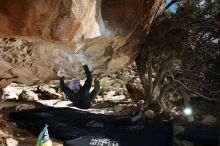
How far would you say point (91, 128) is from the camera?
7.34 meters

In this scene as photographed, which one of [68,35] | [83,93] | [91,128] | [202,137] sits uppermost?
[68,35]

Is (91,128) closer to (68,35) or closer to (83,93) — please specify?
(83,93)

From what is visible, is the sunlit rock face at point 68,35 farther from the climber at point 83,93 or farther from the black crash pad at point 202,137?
the black crash pad at point 202,137

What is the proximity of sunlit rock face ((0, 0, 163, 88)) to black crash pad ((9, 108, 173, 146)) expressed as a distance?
126 centimetres

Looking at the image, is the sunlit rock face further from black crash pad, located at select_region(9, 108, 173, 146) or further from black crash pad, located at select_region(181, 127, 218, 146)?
black crash pad, located at select_region(181, 127, 218, 146)

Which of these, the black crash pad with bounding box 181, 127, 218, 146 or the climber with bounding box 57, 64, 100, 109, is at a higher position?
the climber with bounding box 57, 64, 100, 109

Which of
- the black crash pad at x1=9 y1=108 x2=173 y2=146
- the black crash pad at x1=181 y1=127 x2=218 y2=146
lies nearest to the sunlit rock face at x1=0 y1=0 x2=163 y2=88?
the black crash pad at x1=9 y1=108 x2=173 y2=146

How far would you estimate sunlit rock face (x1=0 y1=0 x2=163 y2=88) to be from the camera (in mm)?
5574

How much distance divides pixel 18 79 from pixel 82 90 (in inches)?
87.2

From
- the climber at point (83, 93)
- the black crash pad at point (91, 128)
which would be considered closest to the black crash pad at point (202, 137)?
the black crash pad at point (91, 128)

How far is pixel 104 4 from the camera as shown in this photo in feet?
24.3

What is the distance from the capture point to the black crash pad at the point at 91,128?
6348 mm

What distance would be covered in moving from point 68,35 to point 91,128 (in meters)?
2.28

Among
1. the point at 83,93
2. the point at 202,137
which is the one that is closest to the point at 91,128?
the point at 83,93
